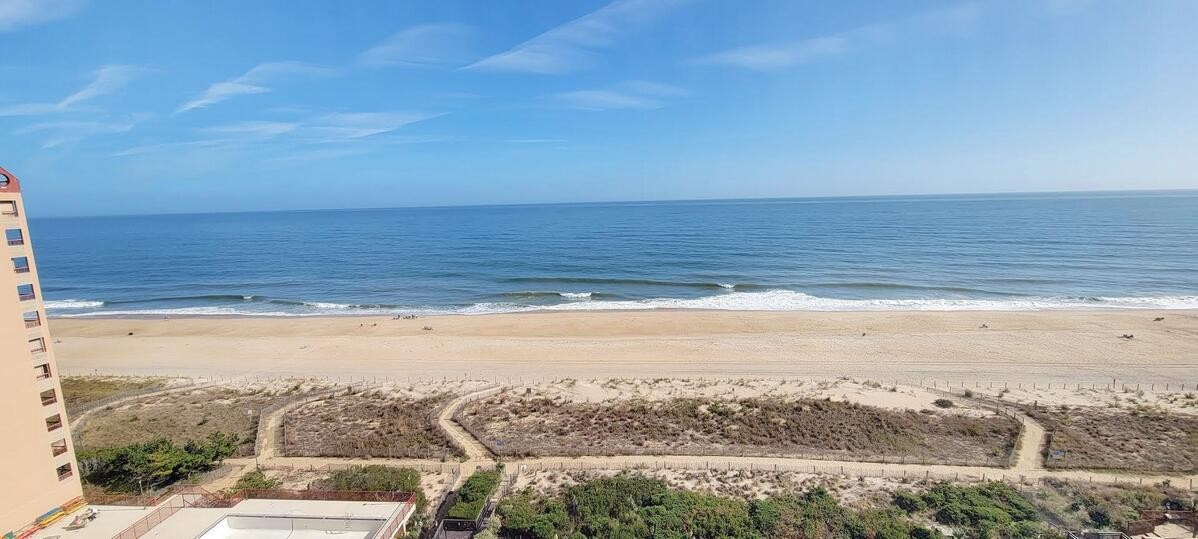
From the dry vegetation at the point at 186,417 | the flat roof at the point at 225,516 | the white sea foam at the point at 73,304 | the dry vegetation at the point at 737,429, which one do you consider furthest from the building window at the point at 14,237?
the white sea foam at the point at 73,304

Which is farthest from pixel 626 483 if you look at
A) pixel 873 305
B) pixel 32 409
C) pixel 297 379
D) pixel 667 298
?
pixel 873 305

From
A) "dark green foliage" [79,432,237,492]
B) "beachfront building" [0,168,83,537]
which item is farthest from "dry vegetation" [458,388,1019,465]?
"beachfront building" [0,168,83,537]

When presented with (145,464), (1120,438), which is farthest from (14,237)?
(1120,438)

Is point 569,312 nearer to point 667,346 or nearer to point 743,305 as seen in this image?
point 667,346

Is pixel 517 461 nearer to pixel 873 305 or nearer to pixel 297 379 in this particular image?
pixel 297 379

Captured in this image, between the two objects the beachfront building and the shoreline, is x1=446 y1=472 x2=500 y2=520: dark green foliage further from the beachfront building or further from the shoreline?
the shoreline

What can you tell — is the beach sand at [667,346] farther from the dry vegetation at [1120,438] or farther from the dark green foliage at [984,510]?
the dark green foliage at [984,510]
